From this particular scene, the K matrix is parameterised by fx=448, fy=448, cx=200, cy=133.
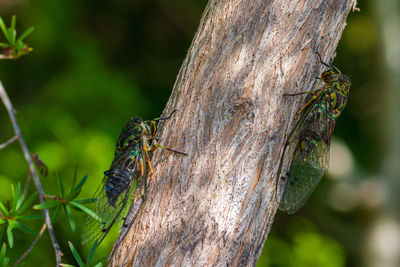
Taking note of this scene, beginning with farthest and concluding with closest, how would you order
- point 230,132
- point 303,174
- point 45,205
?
1. point 303,174
2. point 230,132
3. point 45,205

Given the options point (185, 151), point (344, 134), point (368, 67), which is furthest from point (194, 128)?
point (368, 67)

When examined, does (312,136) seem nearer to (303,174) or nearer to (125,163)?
(303,174)

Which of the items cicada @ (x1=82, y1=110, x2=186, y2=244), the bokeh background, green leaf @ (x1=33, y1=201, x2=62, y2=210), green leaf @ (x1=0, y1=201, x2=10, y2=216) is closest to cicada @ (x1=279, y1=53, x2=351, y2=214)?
cicada @ (x1=82, y1=110, x2=186, y2=244)

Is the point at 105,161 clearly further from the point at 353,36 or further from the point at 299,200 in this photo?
the point at 353,36

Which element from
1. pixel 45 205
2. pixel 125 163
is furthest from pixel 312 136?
pixel 45 205

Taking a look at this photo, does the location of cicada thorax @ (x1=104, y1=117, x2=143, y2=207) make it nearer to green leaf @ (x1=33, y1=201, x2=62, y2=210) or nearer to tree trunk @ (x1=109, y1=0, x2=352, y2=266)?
tree trunk @ (x1=109, y1=0, x2=352, y2=266)

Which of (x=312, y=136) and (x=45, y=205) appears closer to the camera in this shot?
(x=45, y=205)

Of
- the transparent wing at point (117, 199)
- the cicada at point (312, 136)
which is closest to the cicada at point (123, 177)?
the transparent wing at point (117, 199)

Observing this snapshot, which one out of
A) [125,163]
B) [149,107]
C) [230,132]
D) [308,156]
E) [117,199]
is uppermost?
[149,107]
